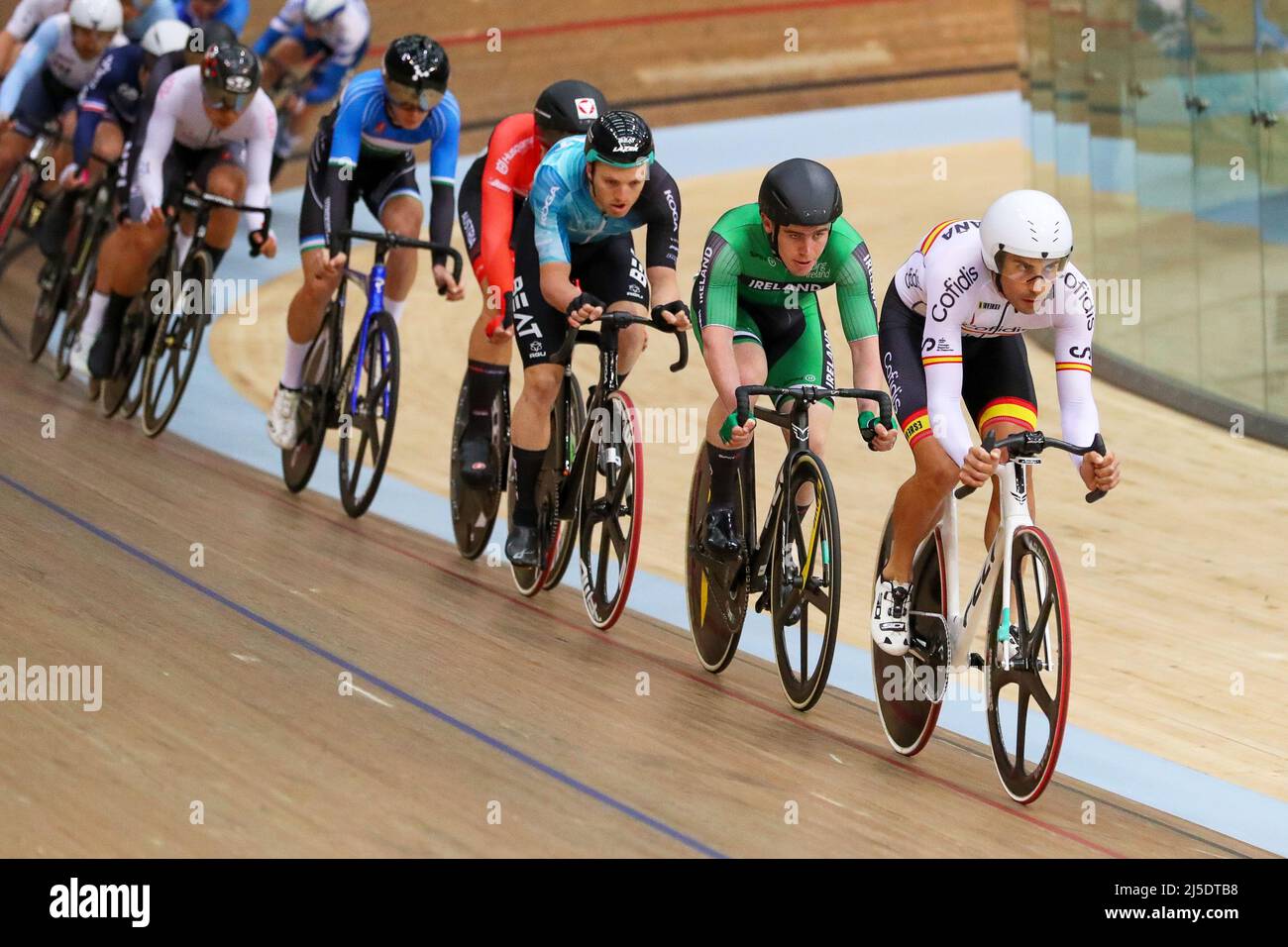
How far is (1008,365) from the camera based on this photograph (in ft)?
13.2

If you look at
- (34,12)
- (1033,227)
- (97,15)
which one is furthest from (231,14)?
(1033,227)

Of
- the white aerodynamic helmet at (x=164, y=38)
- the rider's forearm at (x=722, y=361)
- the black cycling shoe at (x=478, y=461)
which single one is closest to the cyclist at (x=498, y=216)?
the black cycling shoe at (x=478, y=461)

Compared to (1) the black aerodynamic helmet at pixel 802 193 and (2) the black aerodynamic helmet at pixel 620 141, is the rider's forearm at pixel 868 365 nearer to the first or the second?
(1) the black aerodynamic helmet at pixel 802 193

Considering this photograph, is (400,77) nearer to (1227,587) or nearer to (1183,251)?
(1227,587)

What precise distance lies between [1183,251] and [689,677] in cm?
402

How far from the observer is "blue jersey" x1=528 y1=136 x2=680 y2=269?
459 cm

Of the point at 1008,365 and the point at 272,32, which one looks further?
the point at 272,32

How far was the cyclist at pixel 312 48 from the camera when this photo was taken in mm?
9914

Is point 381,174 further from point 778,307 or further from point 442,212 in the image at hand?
point 778,307

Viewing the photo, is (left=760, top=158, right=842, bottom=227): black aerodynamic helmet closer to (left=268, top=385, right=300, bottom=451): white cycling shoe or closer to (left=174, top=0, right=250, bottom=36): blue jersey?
(left=268, top=385, right=300, bottom=451): white cycling shoe

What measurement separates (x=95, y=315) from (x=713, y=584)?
3.30 metres

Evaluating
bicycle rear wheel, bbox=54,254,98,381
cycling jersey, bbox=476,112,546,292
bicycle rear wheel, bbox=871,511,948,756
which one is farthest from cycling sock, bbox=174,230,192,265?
bicycle rear wheel, bbox=871,511,948,756

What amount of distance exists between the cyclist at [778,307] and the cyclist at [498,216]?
82 cm

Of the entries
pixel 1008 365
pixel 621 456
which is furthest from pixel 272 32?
pixel 1008 365
